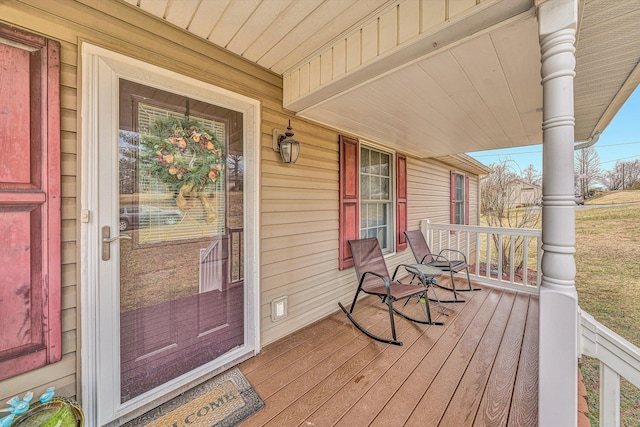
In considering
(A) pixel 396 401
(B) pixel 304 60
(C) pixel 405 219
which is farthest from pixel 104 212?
(C) pixel 405 219

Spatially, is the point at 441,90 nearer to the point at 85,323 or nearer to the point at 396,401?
the point at 396,401

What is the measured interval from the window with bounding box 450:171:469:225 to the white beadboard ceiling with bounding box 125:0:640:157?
13.6 ft

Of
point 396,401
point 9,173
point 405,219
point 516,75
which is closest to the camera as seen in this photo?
point 9,173

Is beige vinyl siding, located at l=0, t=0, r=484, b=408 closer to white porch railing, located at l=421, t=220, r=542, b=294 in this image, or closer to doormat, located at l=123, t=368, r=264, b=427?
doormat, located at l=123, t=368, r=264, b=427

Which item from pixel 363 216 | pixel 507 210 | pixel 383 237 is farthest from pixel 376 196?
pixel 507 210

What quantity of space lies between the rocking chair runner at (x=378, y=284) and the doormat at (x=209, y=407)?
1.26 metres

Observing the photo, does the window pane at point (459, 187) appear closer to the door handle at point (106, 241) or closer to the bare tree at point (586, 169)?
the bare tree at point (586, 169)

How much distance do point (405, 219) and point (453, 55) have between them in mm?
3267

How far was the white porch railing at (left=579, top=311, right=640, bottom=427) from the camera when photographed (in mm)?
1231

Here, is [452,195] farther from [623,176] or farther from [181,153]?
[181,153]

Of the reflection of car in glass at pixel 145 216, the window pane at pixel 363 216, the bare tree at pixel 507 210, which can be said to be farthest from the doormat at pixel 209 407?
the bare tree at pixel 507 210

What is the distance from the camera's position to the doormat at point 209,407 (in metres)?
1.53

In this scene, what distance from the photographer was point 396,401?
1.68m

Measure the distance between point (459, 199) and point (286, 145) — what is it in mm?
7116
